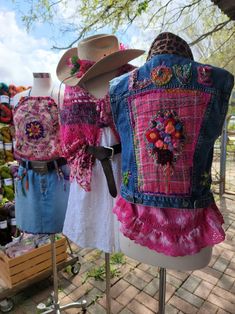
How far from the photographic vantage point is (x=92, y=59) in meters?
1.15

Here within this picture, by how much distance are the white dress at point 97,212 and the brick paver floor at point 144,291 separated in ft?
3.23

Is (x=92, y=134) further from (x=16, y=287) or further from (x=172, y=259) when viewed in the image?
(x=16, y=287)

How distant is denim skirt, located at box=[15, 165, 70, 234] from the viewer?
4.71 feet

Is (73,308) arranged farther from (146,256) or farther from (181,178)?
(181,178)

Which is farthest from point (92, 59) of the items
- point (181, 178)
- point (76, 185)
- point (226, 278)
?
point (226, 278)

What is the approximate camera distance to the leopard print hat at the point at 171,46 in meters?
0.85

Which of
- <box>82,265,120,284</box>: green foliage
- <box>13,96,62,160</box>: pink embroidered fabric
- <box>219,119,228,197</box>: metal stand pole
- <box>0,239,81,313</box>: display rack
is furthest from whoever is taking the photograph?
<box>219,119,228,197</box>: metal stand pole

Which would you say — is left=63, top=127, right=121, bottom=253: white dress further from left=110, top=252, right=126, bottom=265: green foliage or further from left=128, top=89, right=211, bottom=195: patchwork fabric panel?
left=110, top=252, right=126, bottom=265: green foliage

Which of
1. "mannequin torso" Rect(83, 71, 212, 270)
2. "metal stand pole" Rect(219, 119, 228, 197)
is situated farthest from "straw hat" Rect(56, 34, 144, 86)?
"metal stand pole" Rect(219, 119, 228, 197)

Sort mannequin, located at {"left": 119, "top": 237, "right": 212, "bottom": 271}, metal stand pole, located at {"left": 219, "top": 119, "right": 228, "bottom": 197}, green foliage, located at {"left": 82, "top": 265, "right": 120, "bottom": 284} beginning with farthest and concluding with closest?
metal stand pole, located at {"left": 219, "top": 119, "right": 228, "bottom": 197} → green foliage, located at {"left": 82, "top": 265, "right": 120, "bottom": 284} → mannequin, located at {"left": 119, "top": 237, "right": 212, "bottom": 271}

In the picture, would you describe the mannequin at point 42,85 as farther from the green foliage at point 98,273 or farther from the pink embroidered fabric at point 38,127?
the green foliage at point 98,273

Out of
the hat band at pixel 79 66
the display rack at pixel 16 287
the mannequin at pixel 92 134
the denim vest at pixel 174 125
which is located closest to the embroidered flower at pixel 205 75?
the denim vest at pixel 174 125

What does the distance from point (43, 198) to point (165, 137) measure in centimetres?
91

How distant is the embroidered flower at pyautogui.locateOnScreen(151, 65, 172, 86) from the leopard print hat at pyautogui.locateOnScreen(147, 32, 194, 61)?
0.08 metres
